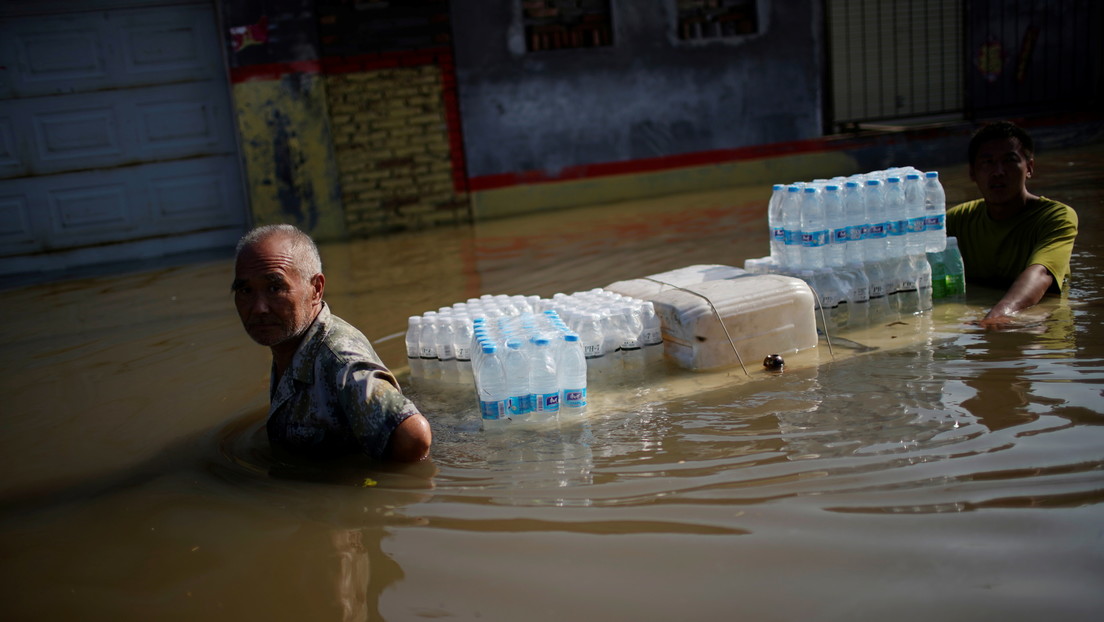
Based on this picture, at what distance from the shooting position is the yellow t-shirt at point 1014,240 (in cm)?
577

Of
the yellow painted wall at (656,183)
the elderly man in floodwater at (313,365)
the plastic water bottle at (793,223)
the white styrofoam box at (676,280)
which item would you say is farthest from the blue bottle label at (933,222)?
the yellow painted wall at (656,183)

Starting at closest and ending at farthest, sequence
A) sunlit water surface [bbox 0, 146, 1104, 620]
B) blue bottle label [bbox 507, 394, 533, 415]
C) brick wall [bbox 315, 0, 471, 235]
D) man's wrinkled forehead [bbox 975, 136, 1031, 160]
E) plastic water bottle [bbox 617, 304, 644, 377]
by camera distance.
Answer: sunlit water surface [bbox 0, 146, 1104, 620] → blue bottle label [bbox 507, 394, 533, 415] → plastic water bottle [bbox 617, 304, 644, 377] → man's wrinkled forehead [bbox 975, 136, 1031, 160] → brick wall [bbox 315, 0, 471, 235]

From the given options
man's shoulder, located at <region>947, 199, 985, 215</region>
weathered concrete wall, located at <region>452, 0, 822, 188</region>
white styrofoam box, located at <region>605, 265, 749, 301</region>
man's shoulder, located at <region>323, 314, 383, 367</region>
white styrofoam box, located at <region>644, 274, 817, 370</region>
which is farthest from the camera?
weathered concrete wall, located at <region>452, 0, 822, 188</region>

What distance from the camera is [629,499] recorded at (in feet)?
11.2

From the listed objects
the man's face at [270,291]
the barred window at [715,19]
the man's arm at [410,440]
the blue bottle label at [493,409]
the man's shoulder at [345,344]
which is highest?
the barred window at [715,19]

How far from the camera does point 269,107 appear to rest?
11.5 m

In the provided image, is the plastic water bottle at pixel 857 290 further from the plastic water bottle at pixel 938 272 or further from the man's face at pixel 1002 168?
the man's face at pixel 1002 168

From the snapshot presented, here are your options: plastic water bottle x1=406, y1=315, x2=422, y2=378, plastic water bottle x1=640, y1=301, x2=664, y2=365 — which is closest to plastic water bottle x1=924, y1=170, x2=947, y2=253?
plastic water bottle x1=640, y1=301, x2=664, y2=365

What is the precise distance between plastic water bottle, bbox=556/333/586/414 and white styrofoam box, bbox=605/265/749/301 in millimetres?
1091

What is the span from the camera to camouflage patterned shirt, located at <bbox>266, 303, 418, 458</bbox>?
3822 mm

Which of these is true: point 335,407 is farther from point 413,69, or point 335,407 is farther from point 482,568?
point 413,69

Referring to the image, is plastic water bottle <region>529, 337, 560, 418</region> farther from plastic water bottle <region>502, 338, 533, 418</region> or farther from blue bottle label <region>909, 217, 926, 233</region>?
blue bottle label <region>909, 217, 926, 233</region>

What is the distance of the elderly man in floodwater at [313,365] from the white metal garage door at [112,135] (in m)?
8.45

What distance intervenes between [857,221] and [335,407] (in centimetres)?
347
